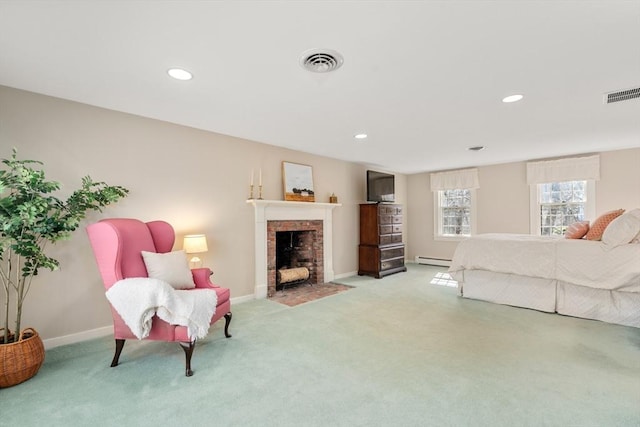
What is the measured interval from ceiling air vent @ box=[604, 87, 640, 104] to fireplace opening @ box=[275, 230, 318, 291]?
13.1ft

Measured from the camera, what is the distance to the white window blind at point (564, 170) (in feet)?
16.3

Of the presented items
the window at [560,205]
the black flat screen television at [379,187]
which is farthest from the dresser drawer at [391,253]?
the window at [560,205]

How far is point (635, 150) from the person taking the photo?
471cm

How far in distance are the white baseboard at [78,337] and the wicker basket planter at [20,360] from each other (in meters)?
0.53

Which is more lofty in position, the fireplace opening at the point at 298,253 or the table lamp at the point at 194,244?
the table lamp at the point at 194,244

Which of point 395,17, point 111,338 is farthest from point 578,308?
point 111,338

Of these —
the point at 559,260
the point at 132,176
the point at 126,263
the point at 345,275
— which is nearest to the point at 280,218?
the point at 345,275

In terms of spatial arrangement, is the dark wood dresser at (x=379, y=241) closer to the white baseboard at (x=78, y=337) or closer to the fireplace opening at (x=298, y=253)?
the fireplace opening at (x=298, y=253)

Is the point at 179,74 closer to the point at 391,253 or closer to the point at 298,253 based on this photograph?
the point at 298,253

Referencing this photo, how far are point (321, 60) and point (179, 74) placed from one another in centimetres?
113

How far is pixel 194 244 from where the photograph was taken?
3250 mm

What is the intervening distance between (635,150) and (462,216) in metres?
2.94

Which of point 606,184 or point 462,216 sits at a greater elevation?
point 606,184

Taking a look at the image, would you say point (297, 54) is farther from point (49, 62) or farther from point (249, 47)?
point (49, 62)
